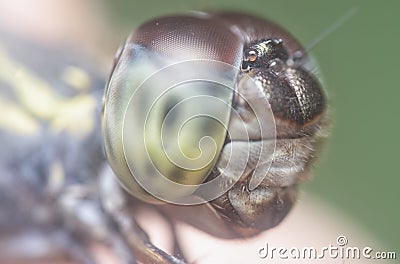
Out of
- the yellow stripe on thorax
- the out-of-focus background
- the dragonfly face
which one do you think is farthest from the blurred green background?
the dragonfly face

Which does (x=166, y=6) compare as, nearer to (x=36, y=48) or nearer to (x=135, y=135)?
(x=36, y=48)

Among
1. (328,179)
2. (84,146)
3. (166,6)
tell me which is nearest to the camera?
(84,146)

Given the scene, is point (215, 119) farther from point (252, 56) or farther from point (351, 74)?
point (351, 74)

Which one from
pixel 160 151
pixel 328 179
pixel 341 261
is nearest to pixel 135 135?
pixel 160 151

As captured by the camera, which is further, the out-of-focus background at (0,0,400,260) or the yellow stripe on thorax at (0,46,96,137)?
the out-of-focus background at (0,0,400,260)

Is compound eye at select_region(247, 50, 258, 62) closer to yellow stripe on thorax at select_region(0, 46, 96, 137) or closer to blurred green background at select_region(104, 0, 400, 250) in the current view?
yellow stripe on thorax at select_region(0, 46, 96, 137)

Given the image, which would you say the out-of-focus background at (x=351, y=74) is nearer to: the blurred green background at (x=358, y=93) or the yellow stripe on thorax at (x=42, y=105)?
the blurred green background at (x=358, y=93)

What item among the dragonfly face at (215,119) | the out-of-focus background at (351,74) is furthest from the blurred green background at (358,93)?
the dragonfly face at (215,119)

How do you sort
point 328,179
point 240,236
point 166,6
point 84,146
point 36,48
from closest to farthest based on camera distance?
point 240,236 < point 84,146 < point 36,48 < point 328,179 < point 166,6
